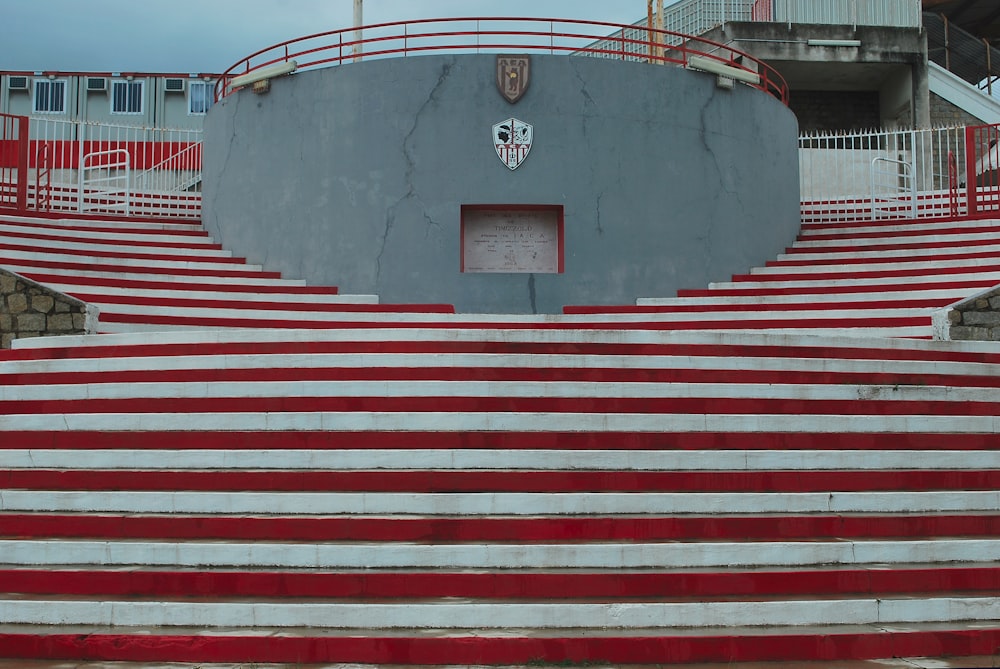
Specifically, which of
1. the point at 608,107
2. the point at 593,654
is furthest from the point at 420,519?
the point at 608,107

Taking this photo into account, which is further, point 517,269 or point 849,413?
point 517,269

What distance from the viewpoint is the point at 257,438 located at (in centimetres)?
776

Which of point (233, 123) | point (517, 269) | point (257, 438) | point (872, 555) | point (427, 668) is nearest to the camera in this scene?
point (427, 668)

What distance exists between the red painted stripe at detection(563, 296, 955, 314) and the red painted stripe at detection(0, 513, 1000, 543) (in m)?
5.84

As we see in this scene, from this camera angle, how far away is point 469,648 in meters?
5.83

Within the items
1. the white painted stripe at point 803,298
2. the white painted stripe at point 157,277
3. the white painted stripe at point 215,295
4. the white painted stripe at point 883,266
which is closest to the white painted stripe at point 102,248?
the white painted stripe at point 157,277

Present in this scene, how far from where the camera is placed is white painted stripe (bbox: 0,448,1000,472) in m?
7.52

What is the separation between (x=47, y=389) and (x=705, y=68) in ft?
30.9

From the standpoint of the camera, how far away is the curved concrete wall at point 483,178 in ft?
44.0

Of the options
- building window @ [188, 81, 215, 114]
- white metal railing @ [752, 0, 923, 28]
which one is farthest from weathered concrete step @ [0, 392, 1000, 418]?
building window @ [188, 81, 215, 114]

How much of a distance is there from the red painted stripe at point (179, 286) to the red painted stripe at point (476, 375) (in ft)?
11.9

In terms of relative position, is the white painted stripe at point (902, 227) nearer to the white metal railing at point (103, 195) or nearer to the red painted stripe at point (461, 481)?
the red painted stripe at point (461, 481)

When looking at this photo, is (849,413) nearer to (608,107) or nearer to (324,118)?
(608,107)

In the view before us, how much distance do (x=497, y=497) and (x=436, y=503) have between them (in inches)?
16.8
